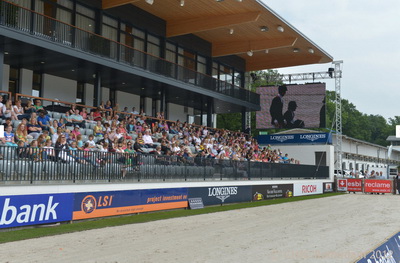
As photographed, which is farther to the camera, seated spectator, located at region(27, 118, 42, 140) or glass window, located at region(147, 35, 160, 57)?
glass window, located at region(147, 35, 160, 57)

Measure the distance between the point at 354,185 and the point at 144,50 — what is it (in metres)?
19.5

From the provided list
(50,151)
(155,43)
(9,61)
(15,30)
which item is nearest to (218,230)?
(50,151)

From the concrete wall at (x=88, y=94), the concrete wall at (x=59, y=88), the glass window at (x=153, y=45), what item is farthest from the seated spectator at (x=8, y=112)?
the glass window at (x=153, y=45)

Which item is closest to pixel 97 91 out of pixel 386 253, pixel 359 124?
pixel 386 253

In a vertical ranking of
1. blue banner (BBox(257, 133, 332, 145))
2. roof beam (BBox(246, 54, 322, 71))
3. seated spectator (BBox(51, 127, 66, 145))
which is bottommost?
seated spectator (BBox(51, 127, 66, 145))

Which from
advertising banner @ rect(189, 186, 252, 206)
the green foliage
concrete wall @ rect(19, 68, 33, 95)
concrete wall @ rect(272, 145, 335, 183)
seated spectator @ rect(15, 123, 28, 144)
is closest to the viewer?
seated spectator @ rect(15, 123, 28, 144)

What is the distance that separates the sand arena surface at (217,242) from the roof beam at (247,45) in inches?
738

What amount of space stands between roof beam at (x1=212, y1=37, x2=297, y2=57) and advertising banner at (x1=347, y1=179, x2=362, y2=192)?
1204 cm

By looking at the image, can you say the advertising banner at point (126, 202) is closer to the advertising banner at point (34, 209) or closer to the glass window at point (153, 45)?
the advertising banner at point (34, 209)

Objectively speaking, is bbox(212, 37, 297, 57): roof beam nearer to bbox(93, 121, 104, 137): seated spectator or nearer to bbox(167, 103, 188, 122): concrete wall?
bbox(167, 103, 188, 122): concrete wall

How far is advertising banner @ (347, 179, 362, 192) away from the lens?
115 ft

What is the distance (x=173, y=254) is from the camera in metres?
9.09

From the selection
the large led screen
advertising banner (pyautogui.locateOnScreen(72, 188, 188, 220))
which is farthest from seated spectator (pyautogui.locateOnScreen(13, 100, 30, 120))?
the large led screen

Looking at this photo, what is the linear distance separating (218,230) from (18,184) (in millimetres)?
5479
